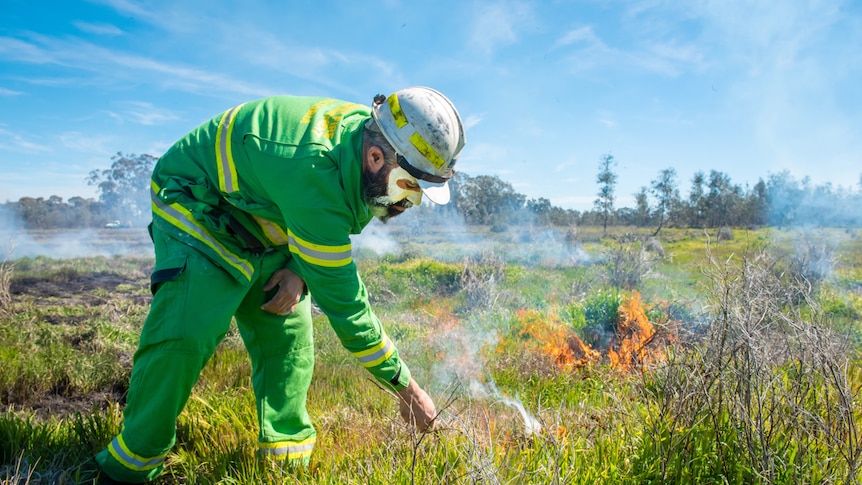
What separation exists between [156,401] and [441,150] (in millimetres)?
1718

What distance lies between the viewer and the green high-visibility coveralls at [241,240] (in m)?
2.19

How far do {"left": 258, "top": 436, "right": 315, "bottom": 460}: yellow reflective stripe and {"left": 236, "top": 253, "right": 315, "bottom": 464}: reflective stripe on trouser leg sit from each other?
0.01m

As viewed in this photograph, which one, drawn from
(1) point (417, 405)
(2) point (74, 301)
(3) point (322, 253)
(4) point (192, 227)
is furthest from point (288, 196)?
(2) point (74, 301)

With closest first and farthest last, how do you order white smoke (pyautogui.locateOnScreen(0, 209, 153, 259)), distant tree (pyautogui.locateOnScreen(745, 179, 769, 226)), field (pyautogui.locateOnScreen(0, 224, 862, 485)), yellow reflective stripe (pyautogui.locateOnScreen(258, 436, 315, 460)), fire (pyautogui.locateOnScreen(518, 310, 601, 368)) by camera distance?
1. field (pyautogui.locateOnScreen(0, 224, 862, 485))
2. yellow reflective stripe (pyautogui.locateOnScreen(258, 436, 315, 460))
3. fire (pyautogui.locateOnScreen(518, 310, 601, 368))
4. white smoke (pyautogui.locateOnScreen(0, 209, 153, 259))
5. distant tree (pyautogui.locateOnScreen(745, 179, 769, 226))

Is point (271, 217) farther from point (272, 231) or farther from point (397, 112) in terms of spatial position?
point (397, 112)

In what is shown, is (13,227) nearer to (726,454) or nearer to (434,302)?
(434,302)

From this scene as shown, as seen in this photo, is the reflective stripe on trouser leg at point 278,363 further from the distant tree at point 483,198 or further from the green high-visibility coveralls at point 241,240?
the distant tree at point 483,198

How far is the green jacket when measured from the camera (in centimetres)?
217

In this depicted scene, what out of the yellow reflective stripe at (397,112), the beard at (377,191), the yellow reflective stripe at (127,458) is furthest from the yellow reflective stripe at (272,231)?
the yellow reflective stripe at (127,458)

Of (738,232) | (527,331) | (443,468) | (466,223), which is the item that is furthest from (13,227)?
(738,232)

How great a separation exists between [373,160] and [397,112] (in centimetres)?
24

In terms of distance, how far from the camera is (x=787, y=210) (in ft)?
68.4

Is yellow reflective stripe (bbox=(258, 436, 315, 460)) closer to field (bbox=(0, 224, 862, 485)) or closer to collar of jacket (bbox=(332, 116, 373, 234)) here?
field (bbox=(0, 224, 862, 485))

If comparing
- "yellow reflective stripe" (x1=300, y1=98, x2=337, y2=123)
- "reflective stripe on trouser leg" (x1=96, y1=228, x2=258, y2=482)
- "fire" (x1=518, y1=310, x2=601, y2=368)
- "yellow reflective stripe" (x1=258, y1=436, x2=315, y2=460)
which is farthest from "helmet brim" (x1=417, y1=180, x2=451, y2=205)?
"fire" (x1=518, y1=310, x2=601, y2=368)
